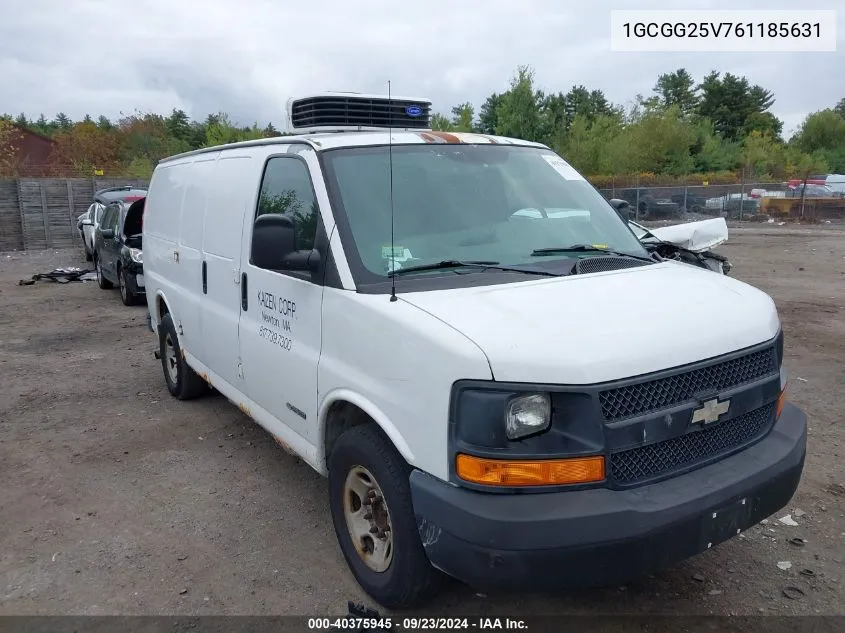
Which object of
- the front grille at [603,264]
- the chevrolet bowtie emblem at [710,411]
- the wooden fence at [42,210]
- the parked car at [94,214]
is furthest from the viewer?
the wooden fence at [42,210]

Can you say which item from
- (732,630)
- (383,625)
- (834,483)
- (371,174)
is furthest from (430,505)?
(834,483)

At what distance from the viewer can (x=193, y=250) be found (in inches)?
206

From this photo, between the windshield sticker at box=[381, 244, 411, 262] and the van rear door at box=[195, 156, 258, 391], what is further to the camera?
the van rear door at box=[195, 156, 258, 391]

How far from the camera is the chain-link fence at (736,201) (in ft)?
93.1

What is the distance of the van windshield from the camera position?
335cm

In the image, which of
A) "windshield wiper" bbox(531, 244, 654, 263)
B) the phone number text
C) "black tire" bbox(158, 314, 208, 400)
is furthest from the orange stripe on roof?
"black tire" bbox(158, 314, 208, 400)

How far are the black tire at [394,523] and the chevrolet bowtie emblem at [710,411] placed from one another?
3.83ft

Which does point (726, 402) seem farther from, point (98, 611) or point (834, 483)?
point (98, 611)

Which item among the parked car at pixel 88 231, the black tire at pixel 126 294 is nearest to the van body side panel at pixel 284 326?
the black tire at pixel 126 294

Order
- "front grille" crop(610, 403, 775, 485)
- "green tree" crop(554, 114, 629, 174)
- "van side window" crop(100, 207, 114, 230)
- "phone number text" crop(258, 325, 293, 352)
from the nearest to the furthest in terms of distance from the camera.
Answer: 1. "front grille" crop(610, 403, 775, 485)
2. "phone number text" crop(258, 325, 293, 352)
3. "van side window" crop(100, 207, 114, 230)
4. "green tree" crop(554, 114, 629, 174)

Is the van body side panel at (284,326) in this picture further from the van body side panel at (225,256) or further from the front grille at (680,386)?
the front grille at (680,386)

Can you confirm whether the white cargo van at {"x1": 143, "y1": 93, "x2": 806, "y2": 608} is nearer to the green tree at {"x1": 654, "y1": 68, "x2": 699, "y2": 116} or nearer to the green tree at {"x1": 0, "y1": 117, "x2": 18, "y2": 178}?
the green tree at {"x1": 0, "y1": 117, "x2": 18, "y2": 178}

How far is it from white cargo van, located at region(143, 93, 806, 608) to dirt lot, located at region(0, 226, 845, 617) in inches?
12.4

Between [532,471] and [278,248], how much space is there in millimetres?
1604
